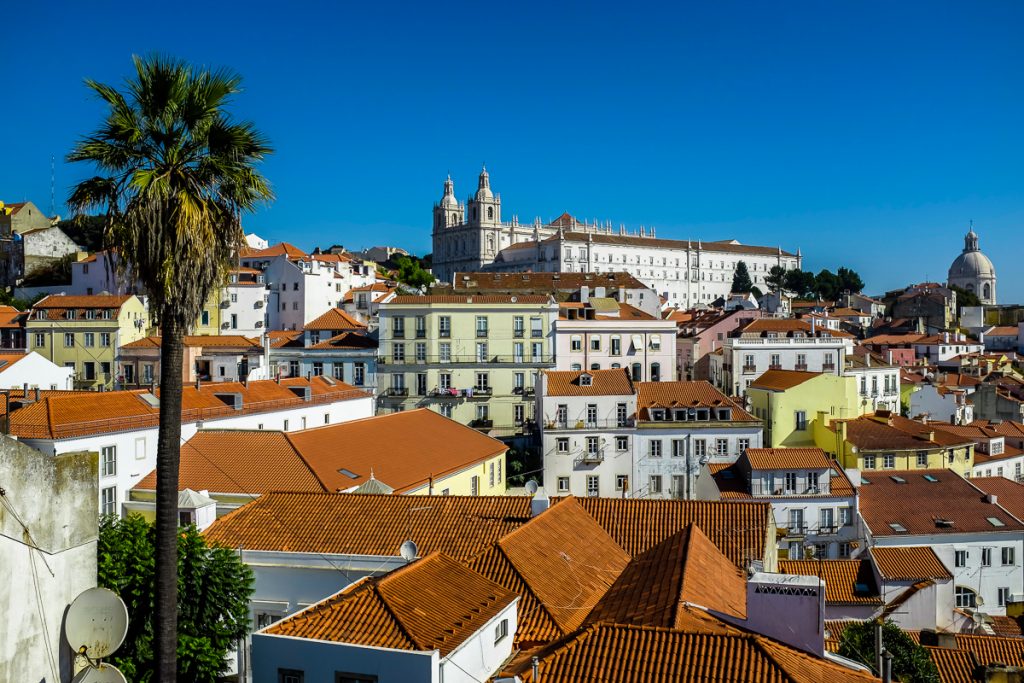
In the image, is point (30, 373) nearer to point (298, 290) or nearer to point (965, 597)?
point (298, 290)

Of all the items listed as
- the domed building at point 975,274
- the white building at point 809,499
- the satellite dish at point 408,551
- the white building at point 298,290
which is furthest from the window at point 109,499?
the domed building at point 975,274

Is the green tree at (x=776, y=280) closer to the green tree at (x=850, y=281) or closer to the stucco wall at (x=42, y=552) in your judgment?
the green tree at (x=850, y=281)

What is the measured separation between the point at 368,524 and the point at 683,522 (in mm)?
7157

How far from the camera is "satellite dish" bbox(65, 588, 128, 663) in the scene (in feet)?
32.8

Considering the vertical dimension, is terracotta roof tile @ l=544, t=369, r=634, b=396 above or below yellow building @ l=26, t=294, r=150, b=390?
below

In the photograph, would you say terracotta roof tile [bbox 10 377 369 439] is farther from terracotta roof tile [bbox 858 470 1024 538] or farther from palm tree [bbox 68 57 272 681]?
terracotta roof tile [bbox 858 470 1024 538]

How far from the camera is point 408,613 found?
1221 centimetres

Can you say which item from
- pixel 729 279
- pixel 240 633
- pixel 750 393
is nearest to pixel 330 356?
pixel 750 393

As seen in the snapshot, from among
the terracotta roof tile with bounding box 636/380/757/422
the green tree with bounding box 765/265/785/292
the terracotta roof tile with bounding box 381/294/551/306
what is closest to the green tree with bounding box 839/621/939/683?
the terracotta roof tile with bounding box 636/380/757/422

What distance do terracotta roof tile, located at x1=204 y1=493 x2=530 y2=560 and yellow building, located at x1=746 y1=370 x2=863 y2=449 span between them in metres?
31.6

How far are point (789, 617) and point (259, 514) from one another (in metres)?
13.3

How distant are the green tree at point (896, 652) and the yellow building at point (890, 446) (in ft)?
91.3

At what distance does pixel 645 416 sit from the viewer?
147ft

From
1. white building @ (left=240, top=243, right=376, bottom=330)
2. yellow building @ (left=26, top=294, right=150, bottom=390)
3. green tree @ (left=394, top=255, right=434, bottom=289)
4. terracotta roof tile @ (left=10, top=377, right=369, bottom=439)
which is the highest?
green tree @ (left=394, top=255, right=434, bottom=289)
